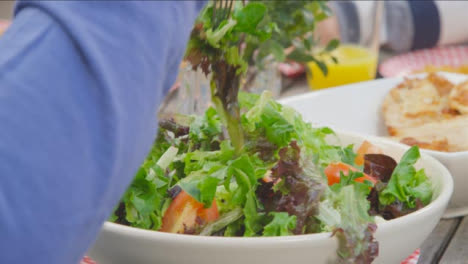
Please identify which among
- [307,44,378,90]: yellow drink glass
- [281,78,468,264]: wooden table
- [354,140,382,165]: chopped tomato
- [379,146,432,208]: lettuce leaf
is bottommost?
[307,44,378,90]: yellow drink glass

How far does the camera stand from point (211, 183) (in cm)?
76

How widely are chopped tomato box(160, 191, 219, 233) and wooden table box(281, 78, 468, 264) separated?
1.12 feet

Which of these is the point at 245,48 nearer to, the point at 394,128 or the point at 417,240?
the point at 394,128

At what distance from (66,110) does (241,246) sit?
313 mm

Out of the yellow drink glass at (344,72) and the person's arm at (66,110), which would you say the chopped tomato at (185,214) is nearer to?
the person's arm at (66,110)

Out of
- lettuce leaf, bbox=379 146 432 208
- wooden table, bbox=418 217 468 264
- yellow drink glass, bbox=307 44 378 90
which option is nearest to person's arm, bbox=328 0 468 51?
yellow drink glass, bbox=307 44 378 90

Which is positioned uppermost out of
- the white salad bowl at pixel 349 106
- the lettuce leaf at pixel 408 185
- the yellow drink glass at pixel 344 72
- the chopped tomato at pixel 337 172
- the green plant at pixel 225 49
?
the green plant at pixel 225 49

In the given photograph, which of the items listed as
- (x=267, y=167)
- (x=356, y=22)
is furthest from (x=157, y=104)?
(x=356, y=22)

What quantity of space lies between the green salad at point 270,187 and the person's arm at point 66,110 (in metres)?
0.32

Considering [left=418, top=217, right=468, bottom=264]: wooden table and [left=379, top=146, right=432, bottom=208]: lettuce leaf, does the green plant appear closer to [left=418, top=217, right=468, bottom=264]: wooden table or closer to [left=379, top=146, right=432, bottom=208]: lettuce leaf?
[left=379, top=146, right=432, bottom=208]: lettuce leaf

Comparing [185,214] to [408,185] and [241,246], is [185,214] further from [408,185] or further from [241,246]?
[408,185]

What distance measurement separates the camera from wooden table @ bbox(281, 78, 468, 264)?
0.98 m

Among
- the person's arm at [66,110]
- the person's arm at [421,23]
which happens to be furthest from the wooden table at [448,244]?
the person's arm at [421,23]

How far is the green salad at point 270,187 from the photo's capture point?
2.46 ft
